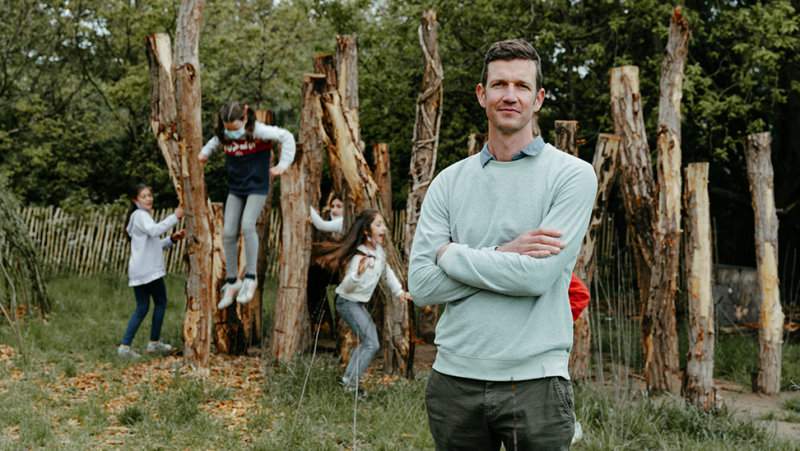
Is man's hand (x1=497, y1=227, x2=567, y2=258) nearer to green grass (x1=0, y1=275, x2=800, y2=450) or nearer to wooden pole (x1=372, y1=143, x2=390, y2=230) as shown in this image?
green grass (x1=0, y1=275, x2=800, y2=450)

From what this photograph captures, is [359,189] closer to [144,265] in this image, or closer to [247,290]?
[247,290]

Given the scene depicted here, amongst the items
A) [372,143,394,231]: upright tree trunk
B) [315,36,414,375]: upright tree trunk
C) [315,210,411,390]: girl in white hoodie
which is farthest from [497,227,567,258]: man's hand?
[372,143,394,231]: upright tree trunk

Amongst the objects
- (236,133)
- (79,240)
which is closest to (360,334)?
(236,133)

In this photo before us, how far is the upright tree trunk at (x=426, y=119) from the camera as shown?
661cm

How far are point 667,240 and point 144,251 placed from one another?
4.76 metres

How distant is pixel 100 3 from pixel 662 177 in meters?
13.6

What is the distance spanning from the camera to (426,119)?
6.76 meters

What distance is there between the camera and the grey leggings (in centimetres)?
594

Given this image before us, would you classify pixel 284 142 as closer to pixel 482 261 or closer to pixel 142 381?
pixel 142 381

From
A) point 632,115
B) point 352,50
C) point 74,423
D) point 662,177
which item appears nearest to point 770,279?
point 662,177

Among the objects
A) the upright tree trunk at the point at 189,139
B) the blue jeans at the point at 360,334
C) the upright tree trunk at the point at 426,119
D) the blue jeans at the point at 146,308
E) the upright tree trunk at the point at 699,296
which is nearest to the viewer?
the blue jeans at the point at 360,334

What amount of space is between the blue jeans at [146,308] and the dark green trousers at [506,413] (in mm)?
5160

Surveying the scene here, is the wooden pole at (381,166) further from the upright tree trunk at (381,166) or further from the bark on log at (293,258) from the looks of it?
the bark on log at (293,258)

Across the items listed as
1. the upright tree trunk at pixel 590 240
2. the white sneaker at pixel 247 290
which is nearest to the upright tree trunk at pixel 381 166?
the white sneaker at pixel 247 290
